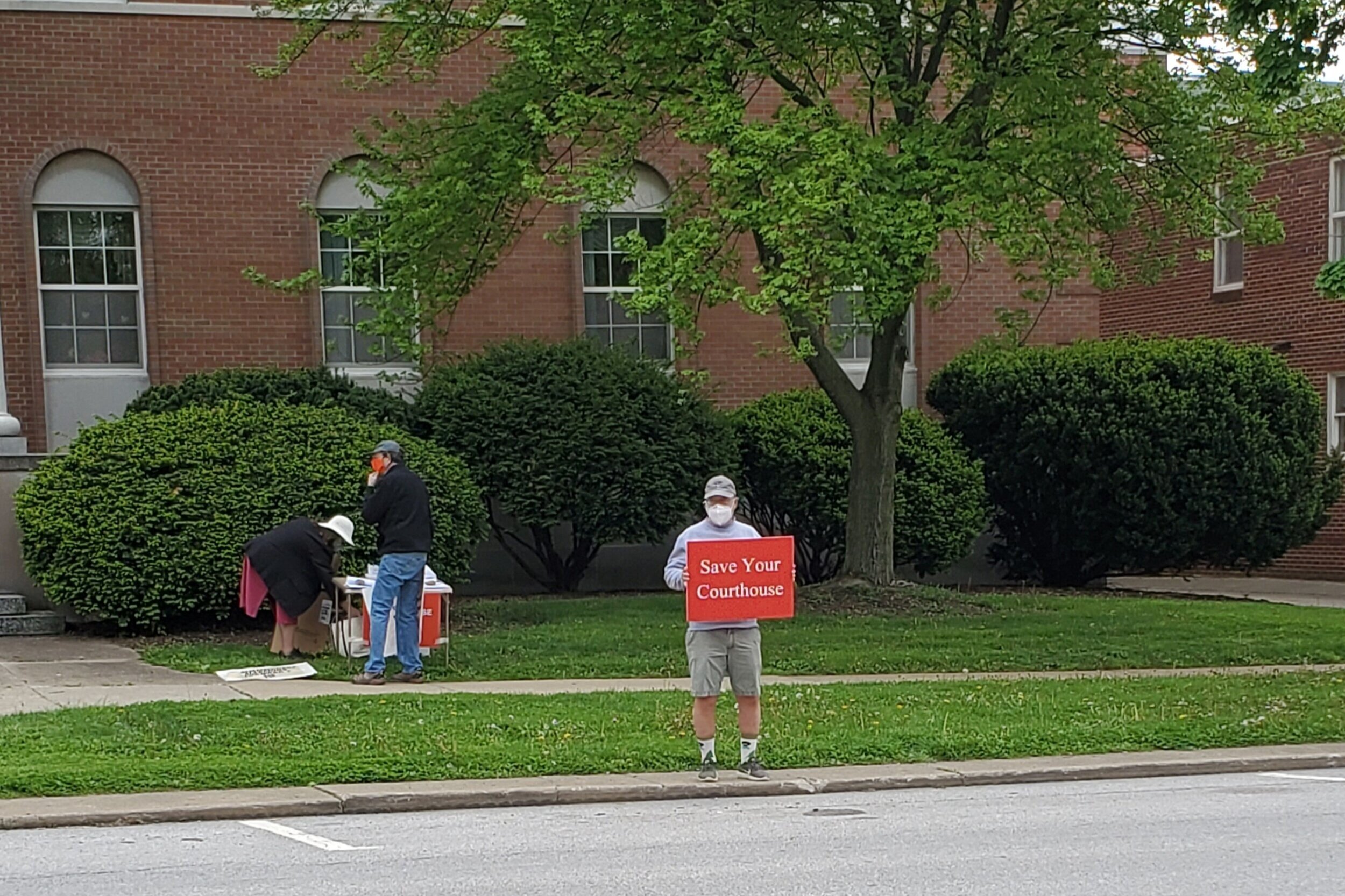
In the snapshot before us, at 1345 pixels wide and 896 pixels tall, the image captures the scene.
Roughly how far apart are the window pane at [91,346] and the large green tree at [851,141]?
14.1 ft

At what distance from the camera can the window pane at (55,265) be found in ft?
65.0

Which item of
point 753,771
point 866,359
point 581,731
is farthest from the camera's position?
point 866,359

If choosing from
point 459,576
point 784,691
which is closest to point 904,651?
point 784,691

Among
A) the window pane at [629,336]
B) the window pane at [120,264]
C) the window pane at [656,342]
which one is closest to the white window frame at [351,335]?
the window pane at [120,264]

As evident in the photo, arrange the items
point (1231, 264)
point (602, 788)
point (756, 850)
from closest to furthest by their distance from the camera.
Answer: point (756, 850) → point (602, 788) → point (1231, 264)

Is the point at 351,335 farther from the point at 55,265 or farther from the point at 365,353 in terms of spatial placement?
the point at 55,265

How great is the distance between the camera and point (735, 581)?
949 cm

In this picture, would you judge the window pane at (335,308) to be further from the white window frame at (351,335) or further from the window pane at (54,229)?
the window pane at (54,229)

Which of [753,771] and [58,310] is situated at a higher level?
[58,310]

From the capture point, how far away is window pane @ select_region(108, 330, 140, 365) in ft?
66.0

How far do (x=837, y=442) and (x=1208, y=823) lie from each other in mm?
11940

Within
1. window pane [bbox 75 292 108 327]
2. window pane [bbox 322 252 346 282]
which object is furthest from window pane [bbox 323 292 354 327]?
window pane [bbox 75 292 108 327]

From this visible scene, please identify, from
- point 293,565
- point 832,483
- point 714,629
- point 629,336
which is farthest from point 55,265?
point 714,629

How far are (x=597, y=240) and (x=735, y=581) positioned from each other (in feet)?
42.2
